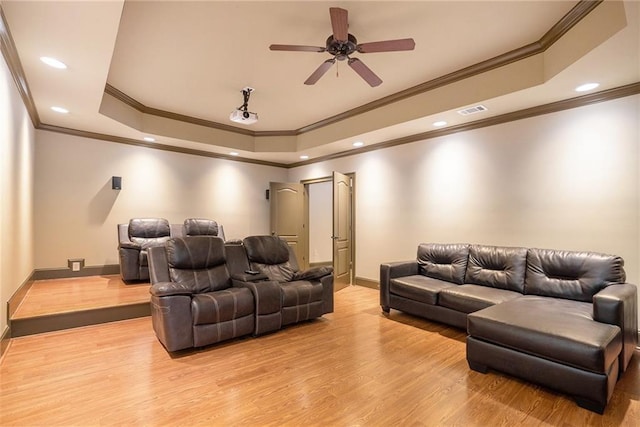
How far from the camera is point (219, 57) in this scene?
3.53 m

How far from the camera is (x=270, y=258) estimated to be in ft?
13.8

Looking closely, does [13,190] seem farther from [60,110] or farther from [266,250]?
[266,250]

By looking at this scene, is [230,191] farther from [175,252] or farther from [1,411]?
[1,411]

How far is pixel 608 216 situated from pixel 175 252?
459cm

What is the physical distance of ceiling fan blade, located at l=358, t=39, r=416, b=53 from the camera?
8.40 feet

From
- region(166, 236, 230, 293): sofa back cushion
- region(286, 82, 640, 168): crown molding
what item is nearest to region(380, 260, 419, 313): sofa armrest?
region(166, 236, 230, 293): sofa back cushion

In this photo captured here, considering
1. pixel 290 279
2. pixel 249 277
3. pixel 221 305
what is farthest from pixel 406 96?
pixel 221 305

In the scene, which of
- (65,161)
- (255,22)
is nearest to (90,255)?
(65,161)

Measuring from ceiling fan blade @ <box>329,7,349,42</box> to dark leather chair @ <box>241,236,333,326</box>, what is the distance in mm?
2573

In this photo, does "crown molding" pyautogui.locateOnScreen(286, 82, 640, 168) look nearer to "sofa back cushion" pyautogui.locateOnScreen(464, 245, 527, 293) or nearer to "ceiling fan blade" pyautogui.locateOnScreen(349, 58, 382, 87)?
"sofa back cushion" pyautogui.locateOnScreen(464, 245, 527, 293)

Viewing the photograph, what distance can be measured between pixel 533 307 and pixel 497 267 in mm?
1039

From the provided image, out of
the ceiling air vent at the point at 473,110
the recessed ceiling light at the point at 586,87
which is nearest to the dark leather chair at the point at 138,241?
the ceiling air vent at the point at 473,110

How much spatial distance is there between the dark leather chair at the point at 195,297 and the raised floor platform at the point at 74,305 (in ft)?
2.51

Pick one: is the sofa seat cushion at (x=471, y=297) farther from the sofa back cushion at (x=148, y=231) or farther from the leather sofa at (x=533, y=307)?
the sofa back cushion at (x=148, y=231)
